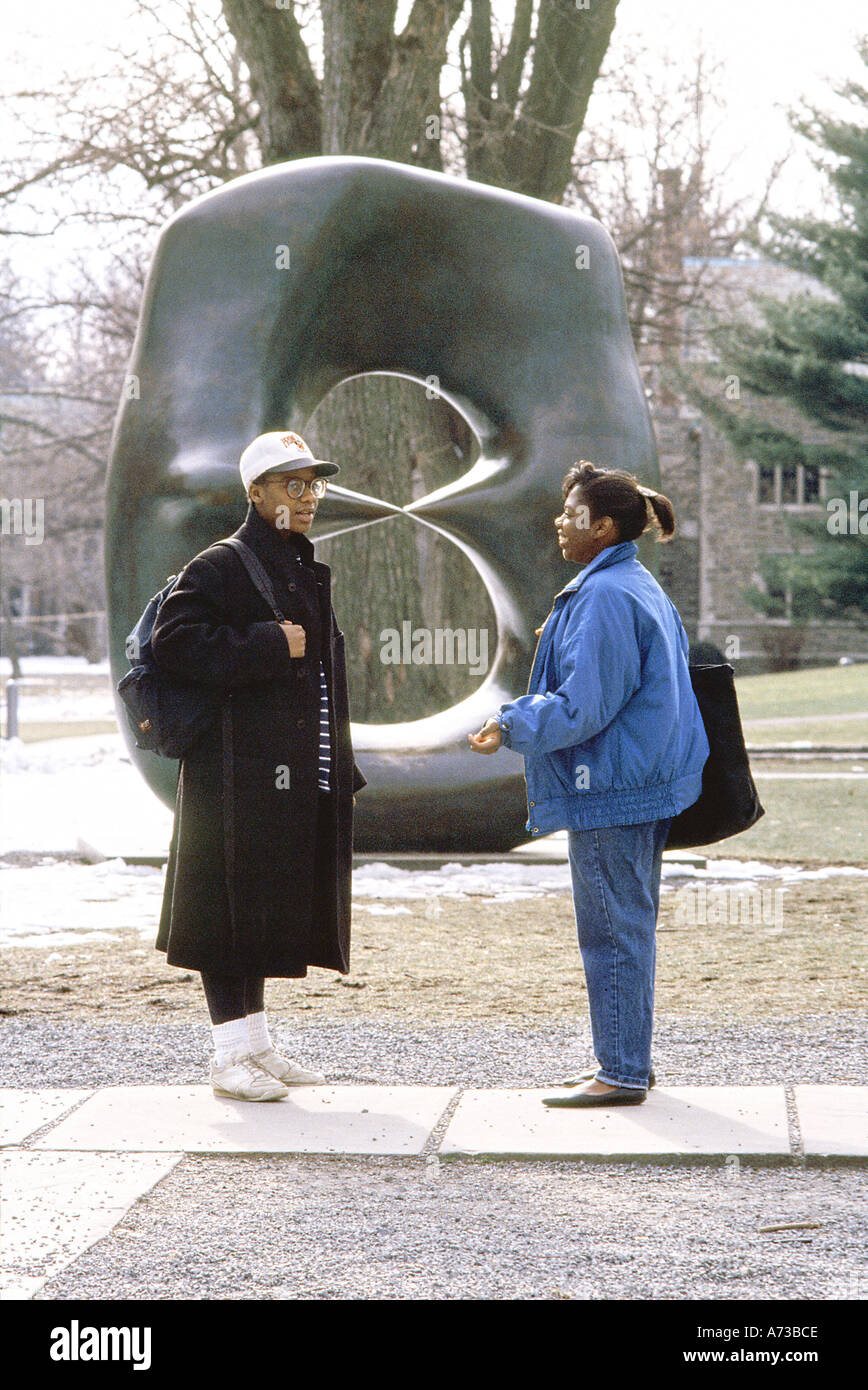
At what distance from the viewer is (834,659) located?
37.9m

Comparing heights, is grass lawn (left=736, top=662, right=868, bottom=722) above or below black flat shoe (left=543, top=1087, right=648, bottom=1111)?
above

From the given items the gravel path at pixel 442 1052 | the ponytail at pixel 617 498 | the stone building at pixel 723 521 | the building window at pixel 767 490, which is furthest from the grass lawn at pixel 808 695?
the ponytail at pixel 617 498

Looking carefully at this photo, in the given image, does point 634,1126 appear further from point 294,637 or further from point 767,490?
point 767,490

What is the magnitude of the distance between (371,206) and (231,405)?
1327 millimetres

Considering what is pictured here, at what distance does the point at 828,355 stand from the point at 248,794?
79.2ft

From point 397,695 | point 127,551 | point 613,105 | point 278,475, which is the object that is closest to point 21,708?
point 613,105

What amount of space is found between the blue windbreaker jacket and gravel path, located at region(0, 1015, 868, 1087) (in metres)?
0.82

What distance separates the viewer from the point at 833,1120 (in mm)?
4152

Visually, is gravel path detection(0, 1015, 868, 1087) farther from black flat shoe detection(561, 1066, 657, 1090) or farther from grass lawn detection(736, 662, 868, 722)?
grass lawn detection(736, 662, 868, 722)

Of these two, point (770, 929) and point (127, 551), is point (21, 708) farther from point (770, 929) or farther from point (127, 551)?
point (770, 929)

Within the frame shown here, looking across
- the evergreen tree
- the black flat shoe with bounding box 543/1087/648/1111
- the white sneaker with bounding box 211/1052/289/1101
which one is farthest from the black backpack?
the evergreen tree

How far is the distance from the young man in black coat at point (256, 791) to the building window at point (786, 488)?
1408 inches

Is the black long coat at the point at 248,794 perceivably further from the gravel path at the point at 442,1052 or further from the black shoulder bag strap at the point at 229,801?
the gravel path at the point at 442,1052

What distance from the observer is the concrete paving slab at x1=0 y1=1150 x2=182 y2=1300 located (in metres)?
3.20
